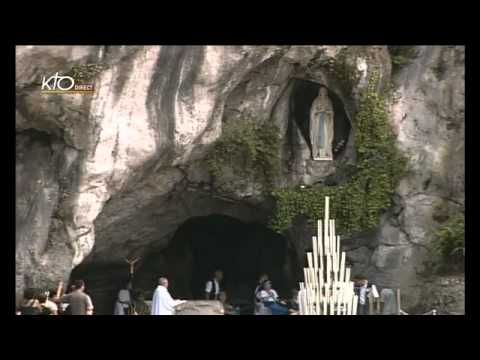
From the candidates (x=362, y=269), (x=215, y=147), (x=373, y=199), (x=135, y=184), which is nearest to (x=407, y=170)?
(x=373, y=199)

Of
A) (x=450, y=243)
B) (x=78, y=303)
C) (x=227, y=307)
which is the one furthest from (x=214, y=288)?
(x=78, y=303)

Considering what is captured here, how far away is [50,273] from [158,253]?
4.82 meters

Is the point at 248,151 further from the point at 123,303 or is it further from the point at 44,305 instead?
the point at 44,305

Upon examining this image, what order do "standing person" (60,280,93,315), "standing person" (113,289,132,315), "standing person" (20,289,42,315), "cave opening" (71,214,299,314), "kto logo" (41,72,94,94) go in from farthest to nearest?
"cave opening" (71,214,299,314) → "standing person" (113,289,132,315) → "kto logo" (41,72,94,94) → "standing person" (20,289,42,315) → "standing person" (60,280,93,315)

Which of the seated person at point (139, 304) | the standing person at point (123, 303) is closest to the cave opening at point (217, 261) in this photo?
the seated person at point (139, 304)

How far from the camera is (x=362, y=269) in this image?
21031 mm

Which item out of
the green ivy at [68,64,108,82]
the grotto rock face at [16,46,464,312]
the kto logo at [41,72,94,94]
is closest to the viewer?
the kto logo at [41,72,94,94]

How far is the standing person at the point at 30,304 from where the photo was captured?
17172 mm

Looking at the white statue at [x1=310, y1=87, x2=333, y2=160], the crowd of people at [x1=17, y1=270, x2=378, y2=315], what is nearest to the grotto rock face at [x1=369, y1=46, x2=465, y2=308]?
the crowd of people at [x1=17, y1=270, x2=378, y2=315]

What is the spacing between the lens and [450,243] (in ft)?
65.0

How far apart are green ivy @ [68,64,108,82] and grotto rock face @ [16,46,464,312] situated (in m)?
0.08

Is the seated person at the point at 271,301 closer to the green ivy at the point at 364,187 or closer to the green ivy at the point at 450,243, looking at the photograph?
the green ivy at the point at 364,187

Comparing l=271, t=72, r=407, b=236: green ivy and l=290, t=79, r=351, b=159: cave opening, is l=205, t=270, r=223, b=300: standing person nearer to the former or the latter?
l=271, t=72, r=407, b=236: green ivy

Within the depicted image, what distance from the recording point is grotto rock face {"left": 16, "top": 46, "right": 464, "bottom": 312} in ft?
59.9
